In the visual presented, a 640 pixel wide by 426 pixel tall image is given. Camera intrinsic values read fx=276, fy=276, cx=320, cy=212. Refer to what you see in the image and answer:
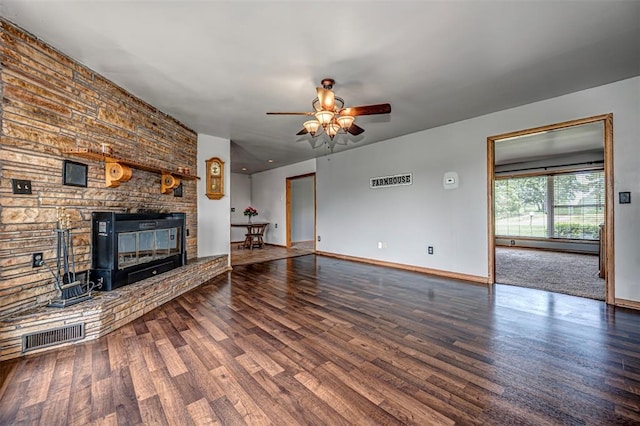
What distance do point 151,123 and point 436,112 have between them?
392cm

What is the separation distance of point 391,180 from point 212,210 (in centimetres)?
338

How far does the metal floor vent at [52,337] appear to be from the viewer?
210cm

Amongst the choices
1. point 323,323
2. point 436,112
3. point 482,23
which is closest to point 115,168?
point 323,323

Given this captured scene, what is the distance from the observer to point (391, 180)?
5.32 metres

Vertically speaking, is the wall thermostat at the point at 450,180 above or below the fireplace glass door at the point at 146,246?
above

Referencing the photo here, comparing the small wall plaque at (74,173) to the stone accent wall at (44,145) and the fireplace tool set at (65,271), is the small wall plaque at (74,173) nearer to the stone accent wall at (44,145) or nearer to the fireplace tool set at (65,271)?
the stone accent wall at (44,145)

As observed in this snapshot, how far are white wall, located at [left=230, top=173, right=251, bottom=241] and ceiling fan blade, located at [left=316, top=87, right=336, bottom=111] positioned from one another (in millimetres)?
6942

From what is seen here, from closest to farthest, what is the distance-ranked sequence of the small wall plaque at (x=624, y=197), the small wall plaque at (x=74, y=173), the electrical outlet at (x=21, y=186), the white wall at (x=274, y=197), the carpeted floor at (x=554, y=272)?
the electrical outlet at (x=21, y=186)
the small wall plaque at (x=74, y=173)
the small wall plaque at (x=624, y=197)
the carpeted floor at (x=554, y=272)
the white wall at (x=274, y=197)

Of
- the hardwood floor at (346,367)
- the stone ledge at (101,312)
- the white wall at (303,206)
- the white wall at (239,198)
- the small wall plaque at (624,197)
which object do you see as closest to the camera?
the hardwood floor at (346,367)

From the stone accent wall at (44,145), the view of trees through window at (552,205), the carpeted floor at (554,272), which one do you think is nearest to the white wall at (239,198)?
the stone accent wall at (44,145)

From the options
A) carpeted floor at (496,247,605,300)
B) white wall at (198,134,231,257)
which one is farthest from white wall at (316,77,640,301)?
white wall at (198,134,231,257)

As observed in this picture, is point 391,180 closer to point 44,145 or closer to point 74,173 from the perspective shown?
point 74,173

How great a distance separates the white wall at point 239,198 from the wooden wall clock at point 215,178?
4201 mm

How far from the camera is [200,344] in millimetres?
2256
